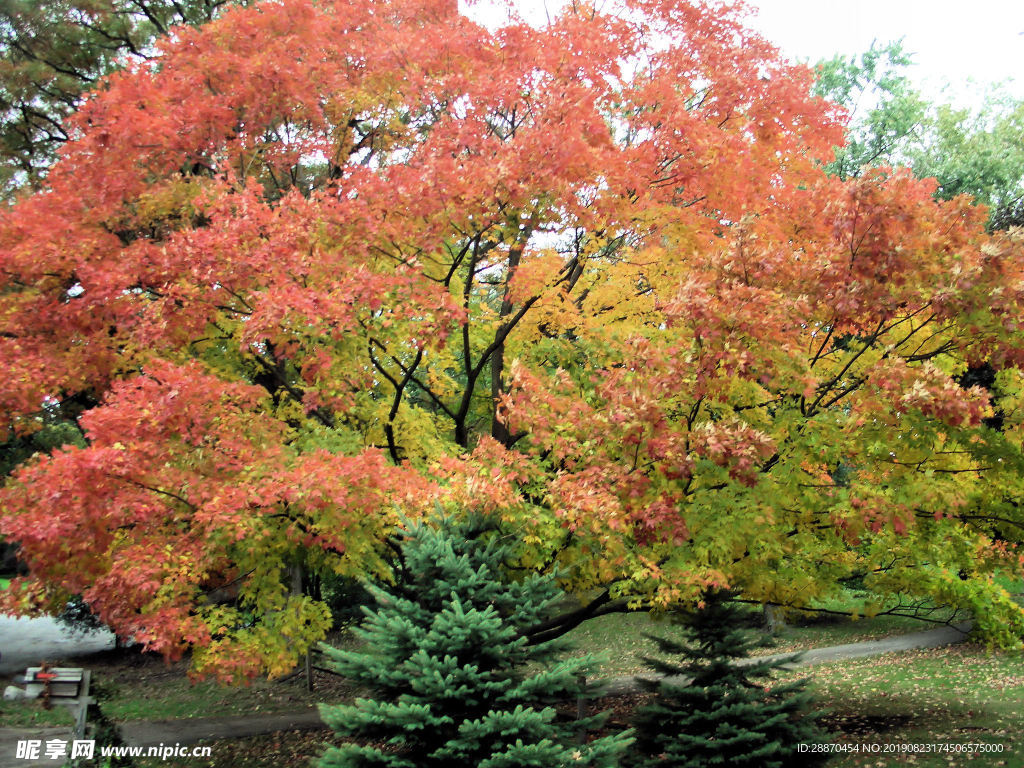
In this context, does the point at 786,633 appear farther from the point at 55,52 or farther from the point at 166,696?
the point at 55,52

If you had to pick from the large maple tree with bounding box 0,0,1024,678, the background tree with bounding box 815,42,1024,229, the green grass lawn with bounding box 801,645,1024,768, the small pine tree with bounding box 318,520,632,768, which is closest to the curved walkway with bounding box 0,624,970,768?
the green grass lawn with bounding box 801,645,1024,768

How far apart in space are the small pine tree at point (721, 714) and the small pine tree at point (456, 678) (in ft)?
5.05

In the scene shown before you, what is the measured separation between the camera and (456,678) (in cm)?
605

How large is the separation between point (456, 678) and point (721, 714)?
3.24 metres

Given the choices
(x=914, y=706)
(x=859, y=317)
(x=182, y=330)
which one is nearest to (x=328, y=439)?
(x=182, y=330)

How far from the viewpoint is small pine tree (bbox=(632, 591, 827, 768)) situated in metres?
7.76

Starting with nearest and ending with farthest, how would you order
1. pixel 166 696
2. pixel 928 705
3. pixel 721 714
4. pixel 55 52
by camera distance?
1. pixel 721 714
2. pixel 928 705
3. pixel 55 52
4. pixel 166 696

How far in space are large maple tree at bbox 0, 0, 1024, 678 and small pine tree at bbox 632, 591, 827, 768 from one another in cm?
66

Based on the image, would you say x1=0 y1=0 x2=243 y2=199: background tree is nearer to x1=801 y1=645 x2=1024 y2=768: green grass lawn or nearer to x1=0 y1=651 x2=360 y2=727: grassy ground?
x1=0 y1=651 x2=360 y2=727: grassy ground

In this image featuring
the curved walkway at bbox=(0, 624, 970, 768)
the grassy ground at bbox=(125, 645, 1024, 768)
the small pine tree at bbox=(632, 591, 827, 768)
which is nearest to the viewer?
the small pine tree at bbox=(632, 591, 827, 768)

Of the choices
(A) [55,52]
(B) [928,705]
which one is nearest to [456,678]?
(B) [928,705]

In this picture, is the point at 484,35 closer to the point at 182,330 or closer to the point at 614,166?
the point at 614,166

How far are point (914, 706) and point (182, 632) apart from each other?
464 inches

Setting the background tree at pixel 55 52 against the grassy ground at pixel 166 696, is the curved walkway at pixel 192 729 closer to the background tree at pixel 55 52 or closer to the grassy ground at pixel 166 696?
the grassy ground at pixel 166 696
